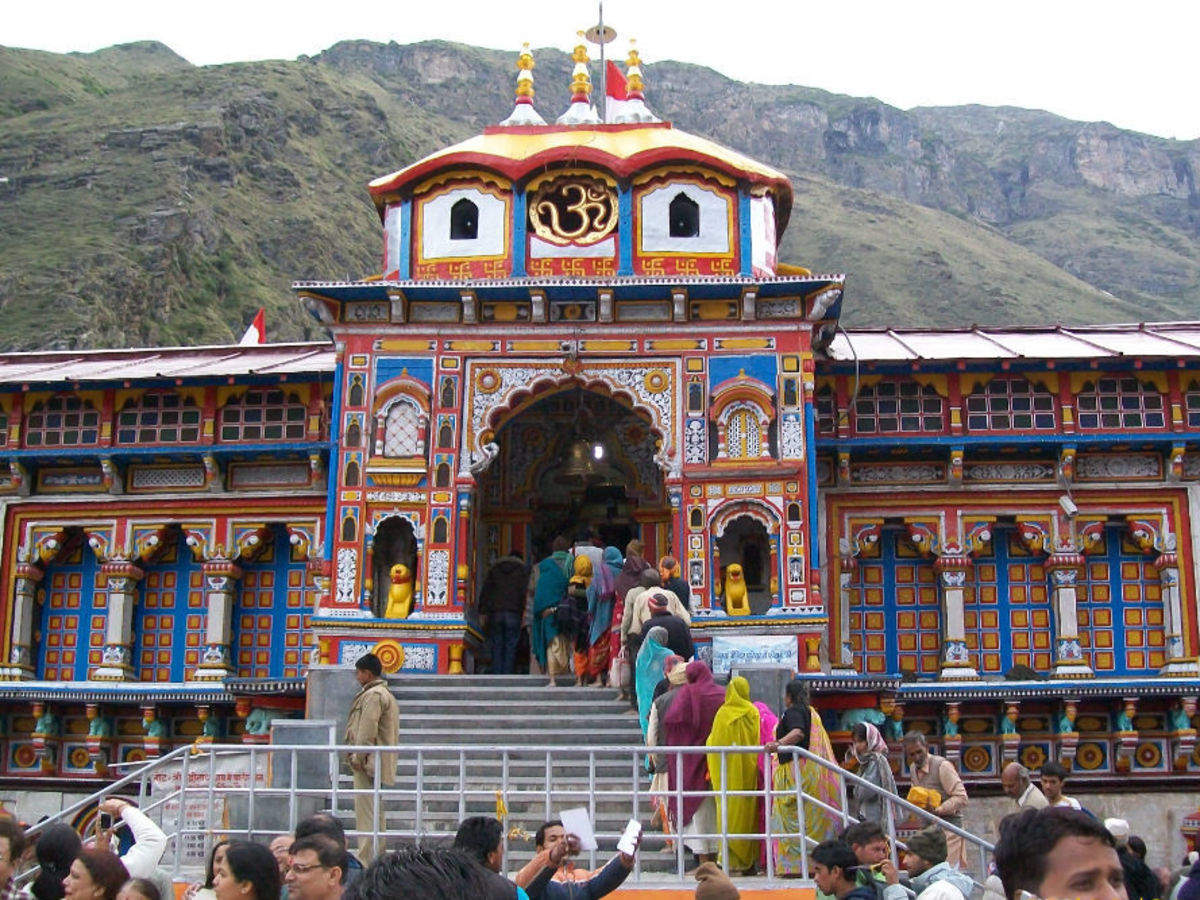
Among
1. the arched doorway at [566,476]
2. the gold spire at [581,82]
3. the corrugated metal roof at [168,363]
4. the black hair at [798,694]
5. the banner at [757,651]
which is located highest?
the gold spire at [581,82]

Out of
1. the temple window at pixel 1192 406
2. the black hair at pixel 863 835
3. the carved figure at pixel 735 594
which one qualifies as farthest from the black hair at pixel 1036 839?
the temple window at pixel 1192 406

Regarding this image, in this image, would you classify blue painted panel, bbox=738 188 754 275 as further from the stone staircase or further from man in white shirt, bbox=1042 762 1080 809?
man in white shirt, bbox=1042 762 1080 809

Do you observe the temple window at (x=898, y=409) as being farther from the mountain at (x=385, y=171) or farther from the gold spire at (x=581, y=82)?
the mountain at (x=385, y=171)

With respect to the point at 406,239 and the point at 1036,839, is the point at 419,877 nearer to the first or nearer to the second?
the point at 1036,839

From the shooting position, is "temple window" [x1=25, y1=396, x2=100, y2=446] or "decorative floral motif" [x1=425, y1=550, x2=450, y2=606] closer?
"decorative floral motif" [x1=425, y1=550, x2=450, y2=606]

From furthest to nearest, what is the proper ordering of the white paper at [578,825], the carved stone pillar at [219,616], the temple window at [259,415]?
the temple window at [259,415] < the carved stone pillar at [219,616] < the white paper at [578,825]

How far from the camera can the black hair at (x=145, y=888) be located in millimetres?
6754

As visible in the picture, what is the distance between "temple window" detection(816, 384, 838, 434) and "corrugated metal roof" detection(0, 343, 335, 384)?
24.4 feet

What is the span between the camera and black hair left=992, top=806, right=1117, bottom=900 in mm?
4410

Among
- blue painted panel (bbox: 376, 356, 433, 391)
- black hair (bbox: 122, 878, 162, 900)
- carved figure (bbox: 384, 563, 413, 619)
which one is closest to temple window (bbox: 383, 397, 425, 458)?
blue painted panel (bbox: 376, 356, 433, 391)

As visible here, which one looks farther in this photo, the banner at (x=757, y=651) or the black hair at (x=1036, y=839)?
the banner at (x=757, y=651)

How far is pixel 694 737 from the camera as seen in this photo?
1417 centimetres

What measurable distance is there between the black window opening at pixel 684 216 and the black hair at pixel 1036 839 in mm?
17950

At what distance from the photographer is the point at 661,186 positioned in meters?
21.9
